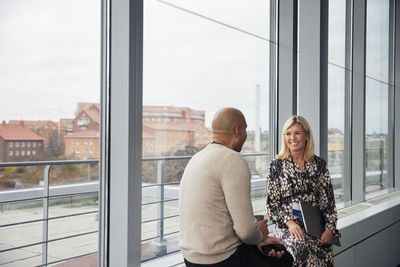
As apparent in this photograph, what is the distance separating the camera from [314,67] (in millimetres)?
3146

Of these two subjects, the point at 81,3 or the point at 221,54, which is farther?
the point at 221,54

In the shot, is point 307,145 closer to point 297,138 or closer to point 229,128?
point 297,138

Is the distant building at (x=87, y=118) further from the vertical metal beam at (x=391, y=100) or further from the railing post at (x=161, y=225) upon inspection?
the vertical metal beam at (x=391, y=100)

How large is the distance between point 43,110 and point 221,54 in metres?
2.09

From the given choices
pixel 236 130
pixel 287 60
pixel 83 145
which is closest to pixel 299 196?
pixel 236 130

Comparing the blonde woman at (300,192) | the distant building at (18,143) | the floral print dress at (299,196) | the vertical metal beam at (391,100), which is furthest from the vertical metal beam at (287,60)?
the vertical metal beam at (391,100)

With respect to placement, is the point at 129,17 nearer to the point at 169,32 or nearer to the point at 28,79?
the point at 28,79

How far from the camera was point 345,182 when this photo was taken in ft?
13.0

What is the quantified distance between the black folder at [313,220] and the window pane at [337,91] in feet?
5.34

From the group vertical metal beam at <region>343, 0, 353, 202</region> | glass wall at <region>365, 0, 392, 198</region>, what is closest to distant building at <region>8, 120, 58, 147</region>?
vertical metal beam at <region>343, 0, 353, 202</region>

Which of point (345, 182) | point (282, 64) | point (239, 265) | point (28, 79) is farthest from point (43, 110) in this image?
point (345, 182)

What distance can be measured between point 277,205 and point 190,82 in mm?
→ 1414

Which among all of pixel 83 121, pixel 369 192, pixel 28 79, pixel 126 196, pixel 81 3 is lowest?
pixel 369 192

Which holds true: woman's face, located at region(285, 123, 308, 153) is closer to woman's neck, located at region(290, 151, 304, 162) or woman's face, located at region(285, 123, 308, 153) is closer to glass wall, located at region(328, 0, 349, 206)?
woman's neck, located at region(290, 151, 304, 162)
